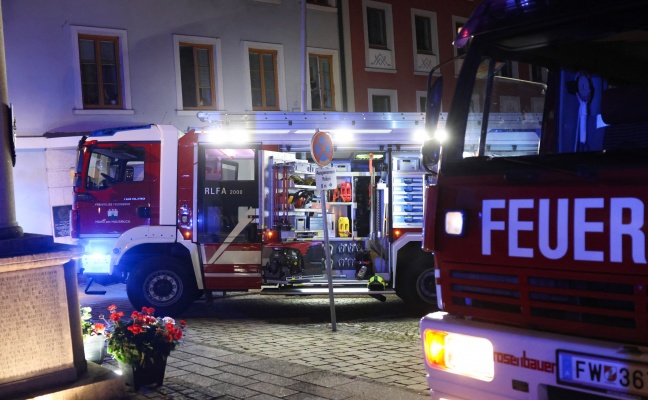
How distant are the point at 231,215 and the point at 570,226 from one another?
305 inches

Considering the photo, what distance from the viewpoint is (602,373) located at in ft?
10.1

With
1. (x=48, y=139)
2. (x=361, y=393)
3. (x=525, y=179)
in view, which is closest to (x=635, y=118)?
(x=525, y=179)

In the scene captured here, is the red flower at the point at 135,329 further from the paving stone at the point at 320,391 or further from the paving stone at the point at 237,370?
the paving stone at the point at 320,391

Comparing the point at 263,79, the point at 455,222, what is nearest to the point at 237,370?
the point at 455,222

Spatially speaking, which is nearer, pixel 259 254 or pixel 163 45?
pixel 259 254

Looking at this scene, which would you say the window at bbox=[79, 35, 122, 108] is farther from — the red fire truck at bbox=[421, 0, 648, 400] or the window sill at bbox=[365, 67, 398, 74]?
the red fire truck at bbox=[421, 0, 648, 400]

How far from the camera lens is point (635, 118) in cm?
346

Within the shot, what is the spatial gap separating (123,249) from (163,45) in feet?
35.2

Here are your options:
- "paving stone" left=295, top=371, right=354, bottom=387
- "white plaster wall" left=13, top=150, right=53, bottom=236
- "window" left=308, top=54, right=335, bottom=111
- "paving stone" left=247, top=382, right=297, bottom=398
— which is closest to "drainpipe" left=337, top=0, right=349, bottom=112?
"window" left=308, top=54, right=335, bottom=111

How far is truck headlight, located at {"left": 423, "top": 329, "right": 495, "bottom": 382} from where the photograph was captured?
11.7ft

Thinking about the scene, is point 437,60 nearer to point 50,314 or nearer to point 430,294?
point 430,294

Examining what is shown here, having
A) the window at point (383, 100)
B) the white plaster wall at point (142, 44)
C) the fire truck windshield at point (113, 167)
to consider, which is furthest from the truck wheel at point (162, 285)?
the window at point (383, 100)

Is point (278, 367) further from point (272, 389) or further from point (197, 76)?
point (197, 76)

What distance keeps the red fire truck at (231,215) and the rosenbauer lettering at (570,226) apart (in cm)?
700
